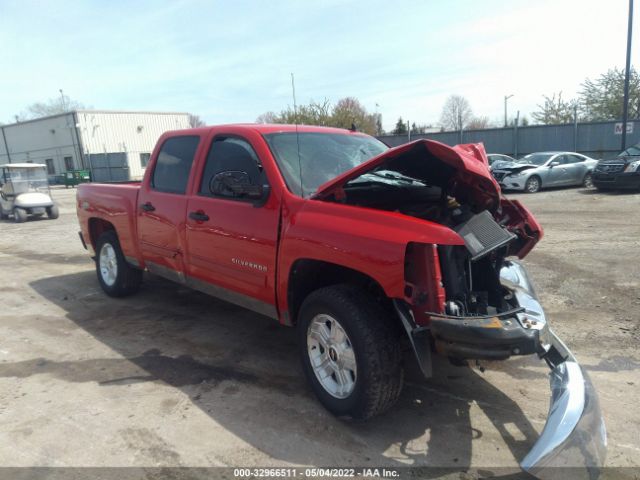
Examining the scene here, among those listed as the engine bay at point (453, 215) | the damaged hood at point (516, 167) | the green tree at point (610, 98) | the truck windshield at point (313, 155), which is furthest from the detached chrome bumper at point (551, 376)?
the green tree at point (610, 98)

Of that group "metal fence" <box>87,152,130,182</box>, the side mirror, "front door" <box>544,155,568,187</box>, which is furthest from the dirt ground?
"metal fence" <box>87,152,130,182</box>

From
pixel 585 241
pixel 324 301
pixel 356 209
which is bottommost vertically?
pixel 585 241

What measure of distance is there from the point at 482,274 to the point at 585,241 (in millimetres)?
6074

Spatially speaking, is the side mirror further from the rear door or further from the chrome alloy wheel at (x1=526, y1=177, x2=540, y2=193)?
the chrome alloy wheel at (x1=526, y1=177, x2=540, y2=193)

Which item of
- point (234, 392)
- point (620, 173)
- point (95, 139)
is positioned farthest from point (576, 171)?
point (95, 139)

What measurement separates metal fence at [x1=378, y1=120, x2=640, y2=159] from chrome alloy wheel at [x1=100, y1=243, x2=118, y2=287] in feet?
65.0

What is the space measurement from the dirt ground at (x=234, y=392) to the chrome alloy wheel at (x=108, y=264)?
11.0 inches

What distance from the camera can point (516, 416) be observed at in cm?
331

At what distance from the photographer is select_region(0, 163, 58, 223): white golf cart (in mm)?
15492

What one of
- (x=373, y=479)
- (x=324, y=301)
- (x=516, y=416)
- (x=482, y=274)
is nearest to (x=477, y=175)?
(x=482, y=274)

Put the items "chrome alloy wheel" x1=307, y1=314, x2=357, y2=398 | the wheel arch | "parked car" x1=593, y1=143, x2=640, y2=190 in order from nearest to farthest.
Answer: "chrome alloy wheel" x1=307, y1=314, x2=357, y2=398 < the wheel arch < "parked car" x1=593, y1=143, x2=640, y2=190

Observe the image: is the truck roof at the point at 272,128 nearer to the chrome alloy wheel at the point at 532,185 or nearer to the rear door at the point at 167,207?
the rear door at the point at 167,207

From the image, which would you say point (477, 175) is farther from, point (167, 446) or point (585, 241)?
point (585, 241)

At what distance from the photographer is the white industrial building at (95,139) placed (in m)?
39.8
